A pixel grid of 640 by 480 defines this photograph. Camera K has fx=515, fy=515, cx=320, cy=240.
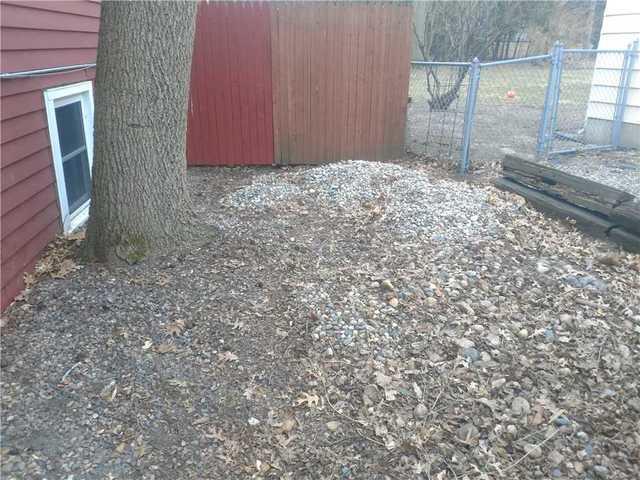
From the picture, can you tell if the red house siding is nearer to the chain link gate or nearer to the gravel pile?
the gravel pile

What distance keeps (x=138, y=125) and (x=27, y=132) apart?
894 mm

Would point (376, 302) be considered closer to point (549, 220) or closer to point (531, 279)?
point (531, 279)

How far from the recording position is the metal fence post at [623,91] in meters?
7.81

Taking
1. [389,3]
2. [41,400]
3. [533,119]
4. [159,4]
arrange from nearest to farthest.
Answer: [41,400]
[159,4]
[389,3]
[533,119]

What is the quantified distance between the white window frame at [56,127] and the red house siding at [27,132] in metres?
0.06

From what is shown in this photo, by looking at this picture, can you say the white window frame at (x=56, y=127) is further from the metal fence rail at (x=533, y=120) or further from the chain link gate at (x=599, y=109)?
the chain link gate at (x=599, y=109)

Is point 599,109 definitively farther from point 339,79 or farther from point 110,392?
point 110,392

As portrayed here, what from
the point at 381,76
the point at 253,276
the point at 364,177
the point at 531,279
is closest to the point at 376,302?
the point at 253,276

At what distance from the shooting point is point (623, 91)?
8047 millimetres

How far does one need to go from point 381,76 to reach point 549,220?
128 inches

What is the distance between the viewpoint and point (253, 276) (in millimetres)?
3854

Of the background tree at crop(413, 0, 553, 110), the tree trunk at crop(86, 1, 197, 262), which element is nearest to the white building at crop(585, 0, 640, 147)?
the background tree at crop(413, 0, 553, 110)

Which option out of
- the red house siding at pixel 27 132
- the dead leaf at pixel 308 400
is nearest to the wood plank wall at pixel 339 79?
the red house siding at pixel 27 132

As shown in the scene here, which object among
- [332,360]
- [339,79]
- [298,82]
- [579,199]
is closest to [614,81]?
[579,199]
